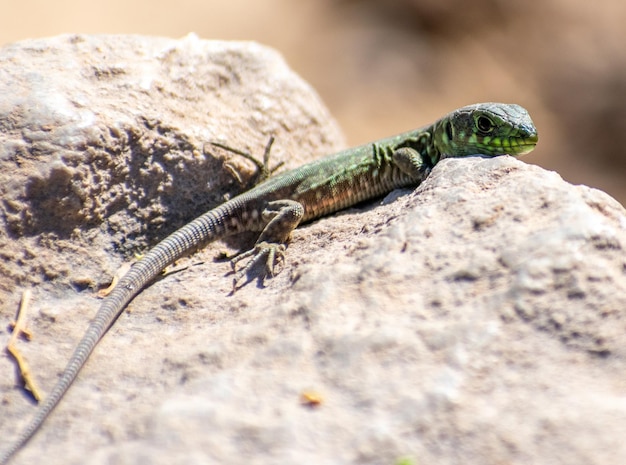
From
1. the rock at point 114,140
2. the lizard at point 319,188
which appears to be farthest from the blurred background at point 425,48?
the lizard at point 319,188

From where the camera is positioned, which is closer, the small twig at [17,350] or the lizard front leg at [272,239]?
the small twig at [17,350]

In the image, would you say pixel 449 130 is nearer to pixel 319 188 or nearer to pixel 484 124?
pixel 484 124

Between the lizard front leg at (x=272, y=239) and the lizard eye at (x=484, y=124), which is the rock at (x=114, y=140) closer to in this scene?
the lizard front leg at (x=272, y=239)

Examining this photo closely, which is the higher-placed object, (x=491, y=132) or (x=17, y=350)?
(x=491, y=132)

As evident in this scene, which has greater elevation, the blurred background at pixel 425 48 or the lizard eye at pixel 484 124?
the blurred background at pixel 425 48

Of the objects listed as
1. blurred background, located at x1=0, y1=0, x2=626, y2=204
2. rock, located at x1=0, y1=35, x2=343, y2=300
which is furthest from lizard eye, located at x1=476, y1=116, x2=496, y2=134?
blurred background, located at x1=0, y1=0, x2=626, y2=204

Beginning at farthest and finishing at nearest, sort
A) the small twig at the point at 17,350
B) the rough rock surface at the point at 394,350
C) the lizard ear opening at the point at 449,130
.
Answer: the lizard ear opening at the point at 449,130 → the small twig at the point at 17,350 → the rough rock surface at the point at 394,350

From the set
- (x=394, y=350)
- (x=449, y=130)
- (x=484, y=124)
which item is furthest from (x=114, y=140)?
(x=394, y=350)
